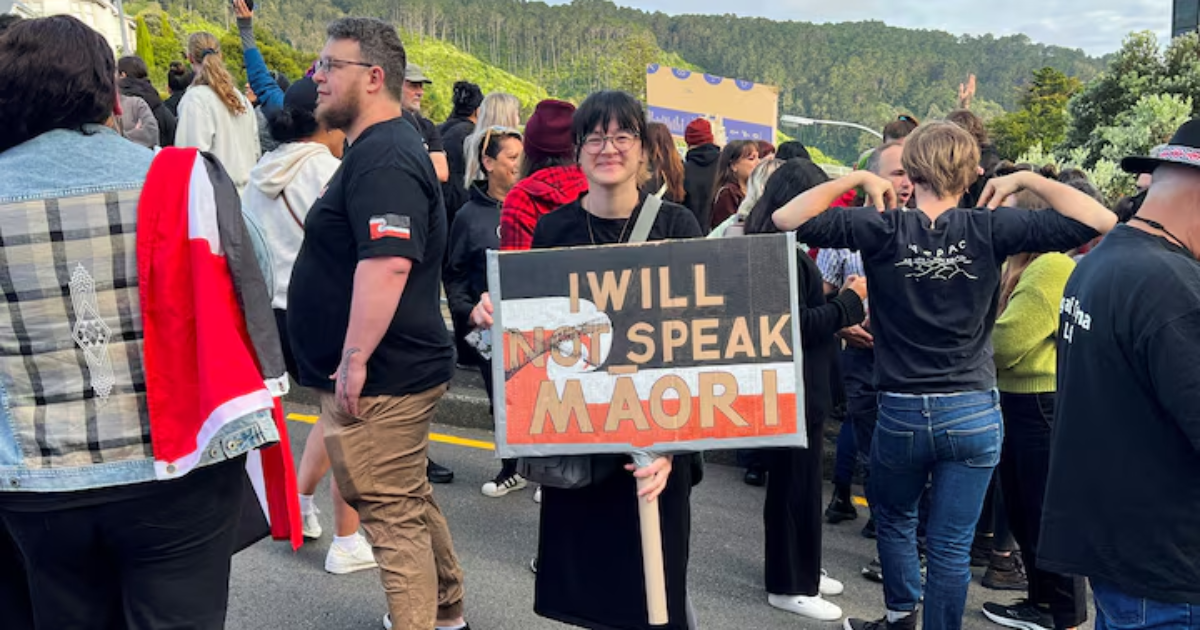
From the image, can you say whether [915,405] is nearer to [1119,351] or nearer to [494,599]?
[1119,351]

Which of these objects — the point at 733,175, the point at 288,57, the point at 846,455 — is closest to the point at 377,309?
the point at 846,455

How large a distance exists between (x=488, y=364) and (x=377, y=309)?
1.74m

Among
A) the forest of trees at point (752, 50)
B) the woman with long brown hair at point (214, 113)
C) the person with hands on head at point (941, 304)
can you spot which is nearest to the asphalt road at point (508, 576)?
the person with hands on head at point (941, 304)

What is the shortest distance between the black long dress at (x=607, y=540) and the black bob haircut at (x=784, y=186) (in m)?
0.80

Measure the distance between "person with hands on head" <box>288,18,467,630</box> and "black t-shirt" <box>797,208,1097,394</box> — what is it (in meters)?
1.40

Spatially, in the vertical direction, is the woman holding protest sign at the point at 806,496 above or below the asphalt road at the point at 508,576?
above

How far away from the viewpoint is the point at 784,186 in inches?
138

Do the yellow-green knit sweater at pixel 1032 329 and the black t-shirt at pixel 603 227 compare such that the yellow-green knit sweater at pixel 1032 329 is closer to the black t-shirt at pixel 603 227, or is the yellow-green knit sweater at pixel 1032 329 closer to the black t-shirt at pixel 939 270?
the black t-shirt at pixel 939 270

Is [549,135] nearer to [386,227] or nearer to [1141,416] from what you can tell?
[386,227]

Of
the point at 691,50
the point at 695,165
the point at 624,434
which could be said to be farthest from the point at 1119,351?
the point at 691,50

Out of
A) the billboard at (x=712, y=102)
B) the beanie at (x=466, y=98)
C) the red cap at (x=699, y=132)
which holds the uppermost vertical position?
the billboard at (x=712, y=102)

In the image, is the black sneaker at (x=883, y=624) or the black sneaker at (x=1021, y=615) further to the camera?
the black sneaker at (x=1021, y=615)

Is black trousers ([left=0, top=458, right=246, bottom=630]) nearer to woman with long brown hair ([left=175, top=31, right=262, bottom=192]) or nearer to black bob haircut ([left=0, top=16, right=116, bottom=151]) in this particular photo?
A: black bob haircut ([left=0, top=16, right=116, bottom=151])

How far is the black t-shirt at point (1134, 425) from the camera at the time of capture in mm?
1997
